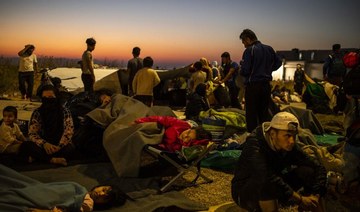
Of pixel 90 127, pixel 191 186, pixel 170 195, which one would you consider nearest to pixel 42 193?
pixel 170 195

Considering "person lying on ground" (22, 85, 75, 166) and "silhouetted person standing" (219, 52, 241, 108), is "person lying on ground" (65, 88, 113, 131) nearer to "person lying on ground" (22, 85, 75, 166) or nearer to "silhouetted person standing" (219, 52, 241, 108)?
"person lying on ground" (22, 85, 75, 166)

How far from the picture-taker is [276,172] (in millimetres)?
3393

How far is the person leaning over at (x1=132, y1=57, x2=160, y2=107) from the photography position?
341 inches

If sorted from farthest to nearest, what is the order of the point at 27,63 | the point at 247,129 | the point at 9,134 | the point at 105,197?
the point at 27,63
the point at 247,129
the point at 9,134
the point at 105,197

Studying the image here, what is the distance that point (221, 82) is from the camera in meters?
9.85

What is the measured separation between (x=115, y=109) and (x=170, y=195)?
7.01 ft

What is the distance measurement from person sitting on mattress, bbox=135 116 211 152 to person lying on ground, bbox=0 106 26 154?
2.02 metres

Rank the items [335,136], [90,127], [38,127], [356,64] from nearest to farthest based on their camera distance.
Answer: [356,64]
[38,127]
[90,127]
[335,136]

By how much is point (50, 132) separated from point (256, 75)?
10.4 ft

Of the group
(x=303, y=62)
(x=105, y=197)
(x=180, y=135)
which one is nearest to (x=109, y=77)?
(x=180, y=135)

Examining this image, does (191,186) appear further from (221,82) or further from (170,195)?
(221,82)

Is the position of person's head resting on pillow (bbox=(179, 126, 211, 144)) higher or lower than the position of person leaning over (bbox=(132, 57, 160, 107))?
lower

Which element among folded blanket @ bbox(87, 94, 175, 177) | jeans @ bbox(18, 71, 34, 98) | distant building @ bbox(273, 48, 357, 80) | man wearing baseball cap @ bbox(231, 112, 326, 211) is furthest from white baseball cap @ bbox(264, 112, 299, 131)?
distant building @ bbox(273, 48, 357, 80)

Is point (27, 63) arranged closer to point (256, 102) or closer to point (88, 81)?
point (88, 81)
